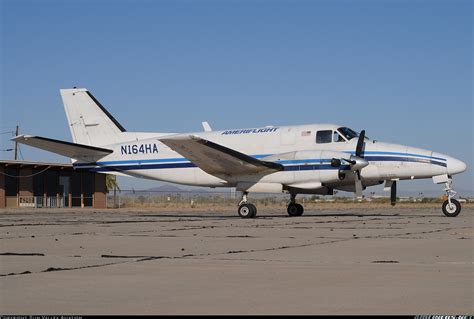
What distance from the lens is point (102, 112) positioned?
38.4 m

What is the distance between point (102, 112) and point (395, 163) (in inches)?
624

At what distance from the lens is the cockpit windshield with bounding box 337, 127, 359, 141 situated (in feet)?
102

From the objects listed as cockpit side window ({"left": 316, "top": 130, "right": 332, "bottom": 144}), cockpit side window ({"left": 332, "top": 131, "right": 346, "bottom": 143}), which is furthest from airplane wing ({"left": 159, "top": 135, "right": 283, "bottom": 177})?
cockpit side window ({"left": 332, "top": 131, "right": 346, "bottom": 143})

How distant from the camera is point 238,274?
33.4 ft

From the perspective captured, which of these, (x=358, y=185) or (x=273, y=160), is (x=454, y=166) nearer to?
(x=358, y=185)

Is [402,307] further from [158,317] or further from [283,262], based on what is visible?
[283,262]

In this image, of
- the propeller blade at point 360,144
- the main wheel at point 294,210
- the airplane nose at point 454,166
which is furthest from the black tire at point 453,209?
the main wheel at point 294,210

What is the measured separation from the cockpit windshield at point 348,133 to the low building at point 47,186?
31262 millimetres

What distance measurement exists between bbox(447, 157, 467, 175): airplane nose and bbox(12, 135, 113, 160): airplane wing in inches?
629

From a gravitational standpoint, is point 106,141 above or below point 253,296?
above

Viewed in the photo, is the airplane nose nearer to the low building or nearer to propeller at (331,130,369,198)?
propeller at (331,130,369,198)

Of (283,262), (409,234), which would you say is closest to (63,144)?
(409,234)

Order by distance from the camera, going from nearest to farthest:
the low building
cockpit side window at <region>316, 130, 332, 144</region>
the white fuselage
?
the white fuselage < cockpit side window at <region>316, 130, 332, 144</region> < the low building

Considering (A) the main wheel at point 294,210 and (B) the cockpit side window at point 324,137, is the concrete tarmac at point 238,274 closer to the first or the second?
(B) the cockpit side window at point 324,137
